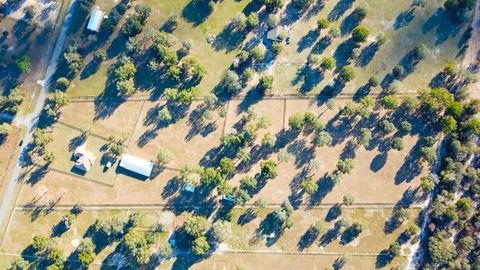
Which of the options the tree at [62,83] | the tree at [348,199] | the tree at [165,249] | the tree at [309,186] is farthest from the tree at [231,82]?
the tree at [165,249]

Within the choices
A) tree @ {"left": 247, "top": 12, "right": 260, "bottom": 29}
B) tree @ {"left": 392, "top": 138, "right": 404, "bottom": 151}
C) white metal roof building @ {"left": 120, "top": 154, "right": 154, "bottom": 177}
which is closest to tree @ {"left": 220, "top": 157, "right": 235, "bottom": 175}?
white metal roof building @ {"left": 120, "top": 154, "right": 154, "bottom": 177}

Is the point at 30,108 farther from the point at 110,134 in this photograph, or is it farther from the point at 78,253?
the point at 78,253

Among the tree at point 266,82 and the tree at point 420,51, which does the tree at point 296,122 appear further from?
the tree at point 420,51

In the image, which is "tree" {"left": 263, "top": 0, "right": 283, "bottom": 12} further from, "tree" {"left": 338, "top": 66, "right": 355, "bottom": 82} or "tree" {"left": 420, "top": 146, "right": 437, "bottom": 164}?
"tree" {"left": 420, "top": 146, "right": 437, "bottom": 164}

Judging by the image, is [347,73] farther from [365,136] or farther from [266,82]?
[266,82]

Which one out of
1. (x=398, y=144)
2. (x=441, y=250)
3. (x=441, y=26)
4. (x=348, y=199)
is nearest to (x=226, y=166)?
(x=348, y=199)

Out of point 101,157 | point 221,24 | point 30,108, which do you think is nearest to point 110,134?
point 101,157
